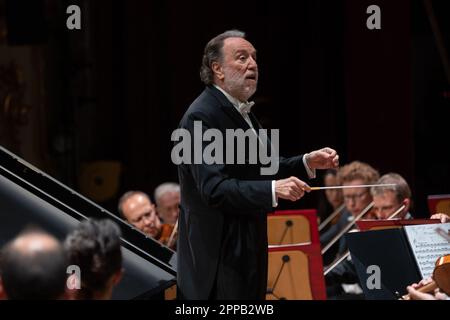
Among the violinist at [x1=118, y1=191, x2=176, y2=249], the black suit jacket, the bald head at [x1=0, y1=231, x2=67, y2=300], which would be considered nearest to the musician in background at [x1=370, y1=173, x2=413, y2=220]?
the violinist at [x1=118, y1=191, x2=176, y2=249]

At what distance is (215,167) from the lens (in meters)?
3.13

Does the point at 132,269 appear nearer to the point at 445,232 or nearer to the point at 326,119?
the point at 445,232

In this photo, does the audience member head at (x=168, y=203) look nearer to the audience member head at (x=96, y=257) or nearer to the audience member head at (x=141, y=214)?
the audience member head at (x=141, y=214)

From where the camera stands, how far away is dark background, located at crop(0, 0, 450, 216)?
7242mm

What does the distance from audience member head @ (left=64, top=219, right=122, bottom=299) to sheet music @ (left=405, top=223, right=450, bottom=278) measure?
1.35 metres

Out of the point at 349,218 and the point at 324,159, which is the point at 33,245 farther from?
the point at 349,218

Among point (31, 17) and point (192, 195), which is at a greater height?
point (31, 17)

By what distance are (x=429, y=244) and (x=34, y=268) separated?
171cm

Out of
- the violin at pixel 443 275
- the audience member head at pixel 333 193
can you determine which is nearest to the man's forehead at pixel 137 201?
the audience member head at pixel 333 193

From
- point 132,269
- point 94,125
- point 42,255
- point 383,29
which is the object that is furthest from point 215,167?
point 94,125

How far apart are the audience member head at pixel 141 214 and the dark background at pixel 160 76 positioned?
6.31 feet

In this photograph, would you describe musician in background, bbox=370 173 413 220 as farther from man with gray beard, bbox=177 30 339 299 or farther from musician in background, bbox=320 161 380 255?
man with gray beard, bbox=177 30 339 299

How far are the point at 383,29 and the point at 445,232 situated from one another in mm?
3545

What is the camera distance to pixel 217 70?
3.33m
